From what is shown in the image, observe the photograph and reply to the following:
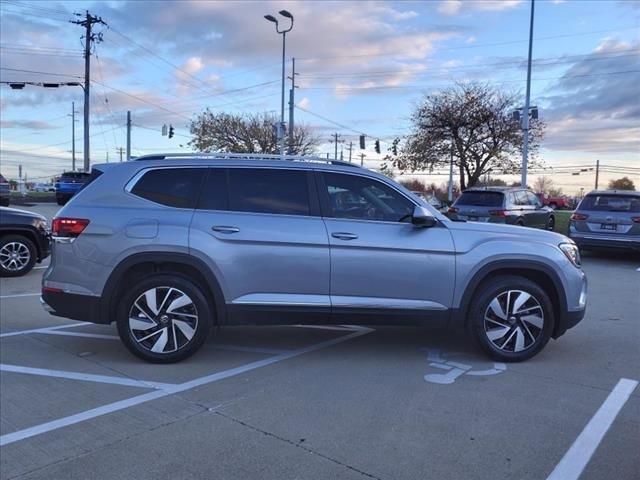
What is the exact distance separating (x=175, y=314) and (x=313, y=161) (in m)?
1.92

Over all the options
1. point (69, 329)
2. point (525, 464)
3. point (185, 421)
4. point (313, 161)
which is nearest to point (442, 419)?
point (525, 464)

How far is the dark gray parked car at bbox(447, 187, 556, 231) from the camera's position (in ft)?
49.3

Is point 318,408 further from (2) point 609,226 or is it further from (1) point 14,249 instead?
(2) point 609,226

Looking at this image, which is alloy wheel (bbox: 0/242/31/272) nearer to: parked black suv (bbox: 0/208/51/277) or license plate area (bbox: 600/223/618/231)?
parked black suv (bbox: 0/208/51/277)

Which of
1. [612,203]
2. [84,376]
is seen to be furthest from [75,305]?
[612,203]

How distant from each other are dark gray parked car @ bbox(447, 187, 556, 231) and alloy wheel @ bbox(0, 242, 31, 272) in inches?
390

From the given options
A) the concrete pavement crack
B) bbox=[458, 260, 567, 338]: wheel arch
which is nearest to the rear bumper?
the concrete pavement crack

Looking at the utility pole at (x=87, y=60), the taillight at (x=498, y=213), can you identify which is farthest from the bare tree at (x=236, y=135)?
the taillight at (x=498, y=213)

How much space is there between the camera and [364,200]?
5266 mm

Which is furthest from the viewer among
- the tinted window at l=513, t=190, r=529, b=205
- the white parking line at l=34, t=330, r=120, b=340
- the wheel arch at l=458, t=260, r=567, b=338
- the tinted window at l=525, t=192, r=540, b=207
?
the tinted window at l=525, t=192, r=540, b=207

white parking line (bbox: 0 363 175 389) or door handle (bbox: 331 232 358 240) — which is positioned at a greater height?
door handle (bbox: 331 232 358 240)

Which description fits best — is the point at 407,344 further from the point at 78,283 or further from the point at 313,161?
the point at 78,283

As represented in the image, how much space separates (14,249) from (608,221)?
12085 millimetres

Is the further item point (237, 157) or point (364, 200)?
point (237, 157)
